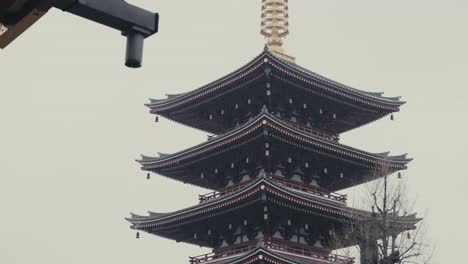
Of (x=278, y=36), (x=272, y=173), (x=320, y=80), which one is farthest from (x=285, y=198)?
(x=278, y=36)

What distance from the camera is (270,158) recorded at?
35156 mm

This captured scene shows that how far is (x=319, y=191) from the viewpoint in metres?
35.9

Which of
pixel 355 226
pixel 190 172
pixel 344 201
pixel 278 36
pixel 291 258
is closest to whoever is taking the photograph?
pixel 291 258

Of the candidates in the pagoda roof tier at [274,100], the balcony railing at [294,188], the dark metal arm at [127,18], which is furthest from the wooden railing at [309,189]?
the dark metal arm at [127,18]

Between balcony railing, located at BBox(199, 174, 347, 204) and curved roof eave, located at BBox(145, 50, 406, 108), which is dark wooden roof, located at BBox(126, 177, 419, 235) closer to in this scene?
balcony railing, located at BBox(199, 174, 347, 204)

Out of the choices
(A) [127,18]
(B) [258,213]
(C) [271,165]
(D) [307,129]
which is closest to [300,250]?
(B) [258,213]

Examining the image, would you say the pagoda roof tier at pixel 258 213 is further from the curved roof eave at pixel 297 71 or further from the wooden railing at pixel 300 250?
the curved roof eave at pixel 297 71

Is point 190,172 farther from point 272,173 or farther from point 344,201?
point 344,201

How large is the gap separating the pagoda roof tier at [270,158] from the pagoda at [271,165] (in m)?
0.05

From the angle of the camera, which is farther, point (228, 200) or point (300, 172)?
point (300, 172)

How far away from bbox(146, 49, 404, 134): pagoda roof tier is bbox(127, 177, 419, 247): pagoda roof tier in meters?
5.74

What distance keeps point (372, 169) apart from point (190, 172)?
32.6 ft

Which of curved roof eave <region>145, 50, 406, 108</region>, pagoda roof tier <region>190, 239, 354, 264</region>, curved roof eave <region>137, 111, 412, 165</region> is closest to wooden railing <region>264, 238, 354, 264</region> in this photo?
pagoda roof tier <region>190, 239, 354, 264</region>

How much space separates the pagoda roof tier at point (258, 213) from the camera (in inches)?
1281
